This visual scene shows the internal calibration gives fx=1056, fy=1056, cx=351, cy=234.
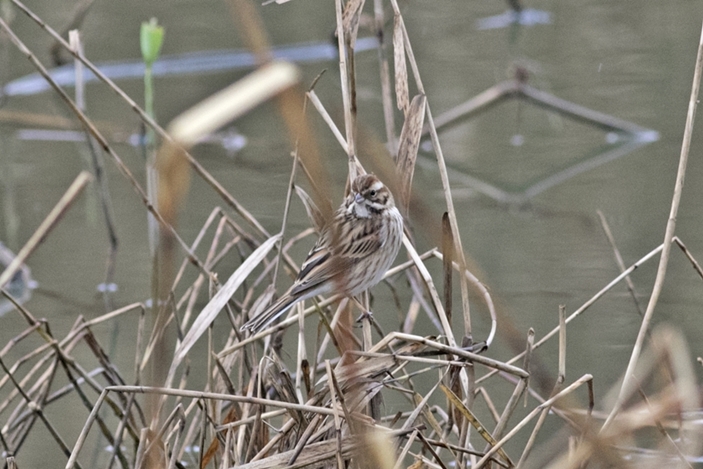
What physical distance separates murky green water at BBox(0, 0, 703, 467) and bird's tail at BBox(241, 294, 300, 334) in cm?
59

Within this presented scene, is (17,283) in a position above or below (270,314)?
below

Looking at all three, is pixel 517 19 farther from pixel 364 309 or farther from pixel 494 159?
pixel 364 309

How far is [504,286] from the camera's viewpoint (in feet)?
16.4

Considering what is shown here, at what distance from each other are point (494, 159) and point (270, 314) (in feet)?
12.7

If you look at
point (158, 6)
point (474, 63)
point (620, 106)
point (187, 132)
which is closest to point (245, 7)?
point (187, 132)

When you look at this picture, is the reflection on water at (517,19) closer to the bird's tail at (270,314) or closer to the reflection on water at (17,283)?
the reflection on water at (17,283)

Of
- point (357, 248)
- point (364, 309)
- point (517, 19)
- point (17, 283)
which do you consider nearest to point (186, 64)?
point (517, 19)

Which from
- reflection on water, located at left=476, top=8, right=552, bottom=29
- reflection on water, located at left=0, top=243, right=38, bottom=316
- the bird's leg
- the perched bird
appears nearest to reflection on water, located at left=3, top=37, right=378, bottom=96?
reflection on water, located at left=476, top=8, right=552, bottom=29

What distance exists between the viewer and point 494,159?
673cm

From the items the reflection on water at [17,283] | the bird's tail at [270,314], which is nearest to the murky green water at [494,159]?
the reflection on water at [17,283]

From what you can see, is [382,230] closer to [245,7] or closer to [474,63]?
[245,7]

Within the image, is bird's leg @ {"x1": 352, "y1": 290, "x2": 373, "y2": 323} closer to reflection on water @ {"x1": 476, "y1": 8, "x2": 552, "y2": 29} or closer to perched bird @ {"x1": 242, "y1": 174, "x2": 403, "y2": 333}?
perched bird @ {"x1": 242, "y1": 174, "x2": 403, "y2": 333}

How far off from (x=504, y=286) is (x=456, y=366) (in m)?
2.28

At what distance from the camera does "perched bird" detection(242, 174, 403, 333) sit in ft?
10.3
